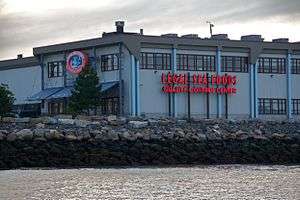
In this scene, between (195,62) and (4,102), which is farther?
(195,62)

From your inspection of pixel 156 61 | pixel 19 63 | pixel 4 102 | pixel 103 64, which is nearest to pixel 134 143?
pixel 156 61

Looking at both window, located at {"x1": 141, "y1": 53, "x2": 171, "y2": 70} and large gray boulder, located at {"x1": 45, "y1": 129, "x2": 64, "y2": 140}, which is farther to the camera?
window, located at {"x1": 141, "y1": 53, "x2": 171, "y2": 70}

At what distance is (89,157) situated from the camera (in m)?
56.1

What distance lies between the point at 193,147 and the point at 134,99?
24945mm

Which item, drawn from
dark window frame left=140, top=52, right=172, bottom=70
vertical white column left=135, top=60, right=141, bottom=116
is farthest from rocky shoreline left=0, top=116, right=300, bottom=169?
dark window frame left=140, top=52, right=172, bottom=70

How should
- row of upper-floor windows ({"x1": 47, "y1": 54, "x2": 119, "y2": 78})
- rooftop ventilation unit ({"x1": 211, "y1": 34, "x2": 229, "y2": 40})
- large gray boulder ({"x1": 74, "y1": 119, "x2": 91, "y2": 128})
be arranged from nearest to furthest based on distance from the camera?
large gray boulder ({"x1": 74, "y1": 119, "x2": 91, "y2": 128}) → row of upper-floor windows ({"x1": 47, "y1": 54, "x2": 119, "y2": 78}) → rooftop ventilation unit ({"x1": 211, "y1": 34, "x2": 229, "y2": 40})

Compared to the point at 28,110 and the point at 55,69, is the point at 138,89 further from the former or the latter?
the point at 28,110

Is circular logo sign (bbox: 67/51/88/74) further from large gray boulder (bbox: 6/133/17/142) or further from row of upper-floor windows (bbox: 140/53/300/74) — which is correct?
large gray boulder (bbox: 6/133/17/142)

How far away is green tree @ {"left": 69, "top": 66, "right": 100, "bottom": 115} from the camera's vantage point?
276ft

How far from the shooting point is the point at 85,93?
276ft

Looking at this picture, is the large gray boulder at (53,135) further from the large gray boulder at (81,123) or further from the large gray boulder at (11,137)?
the large gray boulder at (81,123)

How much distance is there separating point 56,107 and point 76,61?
23.6ft

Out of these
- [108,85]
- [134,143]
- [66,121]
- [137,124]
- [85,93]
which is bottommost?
[134,143]

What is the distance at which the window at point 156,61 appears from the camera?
86.2m
